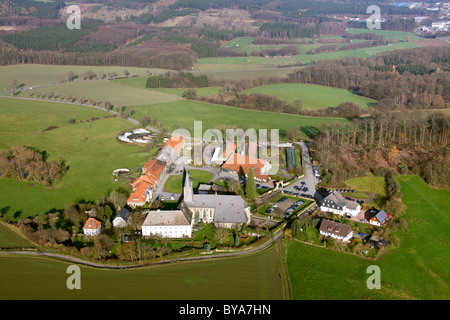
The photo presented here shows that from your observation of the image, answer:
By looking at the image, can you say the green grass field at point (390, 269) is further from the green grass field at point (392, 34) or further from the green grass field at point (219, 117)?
the green grass field at point (392, 34)

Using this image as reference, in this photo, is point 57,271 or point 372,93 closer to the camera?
point 57,271

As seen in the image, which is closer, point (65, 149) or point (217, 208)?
point (217, 208)

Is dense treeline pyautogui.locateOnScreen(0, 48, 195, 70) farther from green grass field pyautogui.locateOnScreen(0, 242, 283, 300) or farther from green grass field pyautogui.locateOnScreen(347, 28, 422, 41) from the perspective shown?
A: green grass field pyautogui.locateOnScreen(0, 242, 283, 300)

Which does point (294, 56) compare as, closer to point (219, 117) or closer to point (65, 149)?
point (219, 117)

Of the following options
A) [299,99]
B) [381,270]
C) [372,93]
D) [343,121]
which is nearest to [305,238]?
[381,270]

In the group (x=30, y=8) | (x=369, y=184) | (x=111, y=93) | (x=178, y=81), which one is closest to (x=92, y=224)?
(x=369, y=184)

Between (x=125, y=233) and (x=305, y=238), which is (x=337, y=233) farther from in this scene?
(x=125, y=233)

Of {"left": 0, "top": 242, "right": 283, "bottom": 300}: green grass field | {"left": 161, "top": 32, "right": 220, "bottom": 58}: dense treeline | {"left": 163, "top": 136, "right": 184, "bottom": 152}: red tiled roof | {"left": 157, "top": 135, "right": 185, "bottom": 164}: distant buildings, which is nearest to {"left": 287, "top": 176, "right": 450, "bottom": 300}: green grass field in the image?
{"left": 0, "top": 242, "right": 283, "bottom": 300}: green grass field
